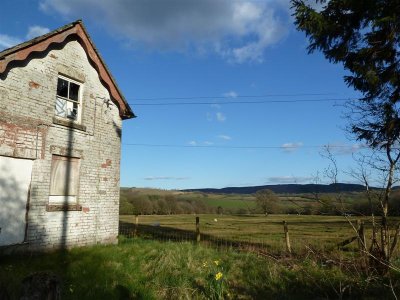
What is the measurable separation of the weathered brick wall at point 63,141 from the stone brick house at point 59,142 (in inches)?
1.1

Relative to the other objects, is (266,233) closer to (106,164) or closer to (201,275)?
(106,164)

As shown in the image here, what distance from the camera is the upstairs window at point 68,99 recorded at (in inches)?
495

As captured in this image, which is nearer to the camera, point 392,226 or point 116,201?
point 392,226

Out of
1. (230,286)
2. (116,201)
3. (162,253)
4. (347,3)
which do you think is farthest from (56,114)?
(347,3)

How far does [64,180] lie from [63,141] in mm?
1245

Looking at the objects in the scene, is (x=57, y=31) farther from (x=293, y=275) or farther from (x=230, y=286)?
(x=293, y=275)

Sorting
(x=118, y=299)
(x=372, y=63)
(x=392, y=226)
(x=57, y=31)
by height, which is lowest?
(x=118, y=299)

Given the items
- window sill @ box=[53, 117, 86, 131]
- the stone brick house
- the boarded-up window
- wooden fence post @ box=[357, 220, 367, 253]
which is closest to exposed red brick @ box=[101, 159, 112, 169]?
the stone brick house

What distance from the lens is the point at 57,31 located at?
480 inches

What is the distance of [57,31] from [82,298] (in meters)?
8.32

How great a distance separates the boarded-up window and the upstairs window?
146cm

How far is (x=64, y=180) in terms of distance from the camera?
1230 centimetres

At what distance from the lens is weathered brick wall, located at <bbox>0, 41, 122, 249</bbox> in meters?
11.0

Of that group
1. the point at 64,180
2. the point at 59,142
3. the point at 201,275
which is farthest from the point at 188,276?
the point at 59,142
